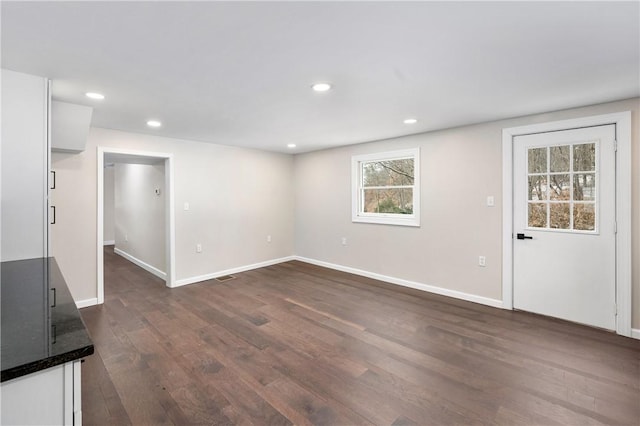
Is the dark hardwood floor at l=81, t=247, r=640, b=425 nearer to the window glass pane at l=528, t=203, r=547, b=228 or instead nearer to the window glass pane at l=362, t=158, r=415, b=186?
the window glass pane at l=528, t=203, r=547, b=228

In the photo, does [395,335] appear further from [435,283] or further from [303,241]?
[303,241]

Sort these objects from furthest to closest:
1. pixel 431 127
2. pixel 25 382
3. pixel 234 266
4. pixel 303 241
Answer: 1. pixel 303 241
2. pixel 234 266
3. pixel 431 127
4. pixel 25 382

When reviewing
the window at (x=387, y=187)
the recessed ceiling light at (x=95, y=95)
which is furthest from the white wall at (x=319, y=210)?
the recessed ceiling light at (x=95, y=95)

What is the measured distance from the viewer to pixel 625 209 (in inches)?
111

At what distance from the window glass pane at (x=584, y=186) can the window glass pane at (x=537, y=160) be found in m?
0.30

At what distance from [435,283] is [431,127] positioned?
211cm

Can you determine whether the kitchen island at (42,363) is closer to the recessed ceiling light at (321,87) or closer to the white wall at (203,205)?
the recessed ceiling light at (321,87)

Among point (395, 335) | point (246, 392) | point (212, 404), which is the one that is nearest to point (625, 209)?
point (395, 335)

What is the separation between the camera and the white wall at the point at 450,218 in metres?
3.50

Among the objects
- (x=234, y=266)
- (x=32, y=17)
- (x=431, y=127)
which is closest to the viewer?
(x=32, y=17)

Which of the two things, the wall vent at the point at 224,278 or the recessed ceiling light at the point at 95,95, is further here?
the wall vent at the point at 224,278

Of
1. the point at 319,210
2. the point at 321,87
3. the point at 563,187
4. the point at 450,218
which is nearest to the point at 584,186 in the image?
the point at 563,187

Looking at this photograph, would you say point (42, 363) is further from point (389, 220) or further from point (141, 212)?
point (141, 212)

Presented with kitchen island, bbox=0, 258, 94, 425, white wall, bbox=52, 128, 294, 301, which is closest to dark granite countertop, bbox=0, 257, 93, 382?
kitchen island, bbox=0, 258, 94, 425
